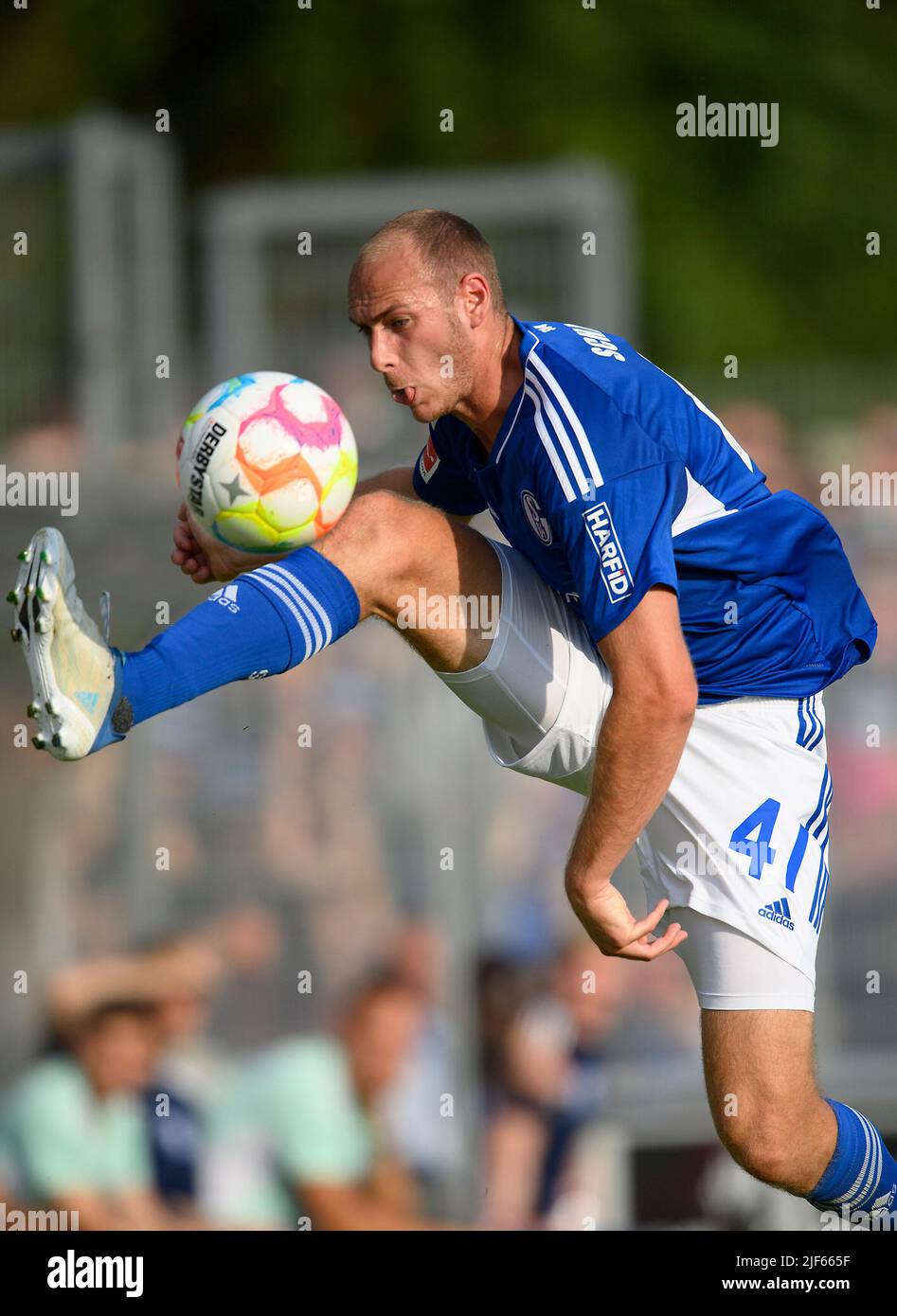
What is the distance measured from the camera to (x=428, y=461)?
5.88 meters

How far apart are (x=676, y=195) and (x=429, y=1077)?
9.41m

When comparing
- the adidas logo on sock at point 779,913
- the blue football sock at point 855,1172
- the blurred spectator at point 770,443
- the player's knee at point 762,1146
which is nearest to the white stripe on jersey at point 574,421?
the adidas logo on sock at point 779,913

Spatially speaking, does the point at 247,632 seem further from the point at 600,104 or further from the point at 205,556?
the point at 600,104

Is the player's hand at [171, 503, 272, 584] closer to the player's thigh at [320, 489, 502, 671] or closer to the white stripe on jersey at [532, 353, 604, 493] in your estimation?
the player's thigh at [320, 489, 502, 671]

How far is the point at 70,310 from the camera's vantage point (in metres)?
10.3

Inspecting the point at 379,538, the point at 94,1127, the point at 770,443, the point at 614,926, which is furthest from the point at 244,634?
the point at 770,443

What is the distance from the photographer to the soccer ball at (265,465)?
524 cm

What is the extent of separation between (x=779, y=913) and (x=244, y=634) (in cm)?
183

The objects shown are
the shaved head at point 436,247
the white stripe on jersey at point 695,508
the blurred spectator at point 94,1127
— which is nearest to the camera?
the shaved head at point 436,247

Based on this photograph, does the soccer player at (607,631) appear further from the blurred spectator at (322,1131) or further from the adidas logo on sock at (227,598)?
the blurred spectator at (322,1131)

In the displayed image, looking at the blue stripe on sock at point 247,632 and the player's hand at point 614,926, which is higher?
the blue stripe on sock at point 247,632

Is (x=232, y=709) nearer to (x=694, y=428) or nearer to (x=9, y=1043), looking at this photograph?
(x=9, y=1043)

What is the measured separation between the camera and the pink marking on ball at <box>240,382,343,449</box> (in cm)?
535

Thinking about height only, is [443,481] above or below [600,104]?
below
